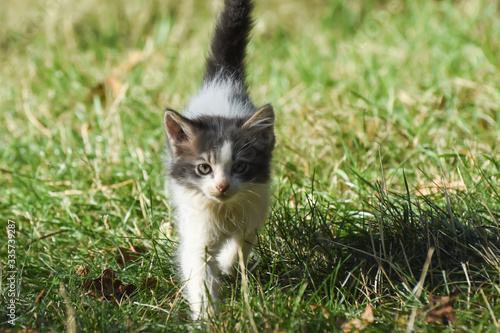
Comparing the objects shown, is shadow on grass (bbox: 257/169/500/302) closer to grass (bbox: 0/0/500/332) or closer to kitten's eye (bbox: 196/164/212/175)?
grass (bbox: 0/0/500/332)

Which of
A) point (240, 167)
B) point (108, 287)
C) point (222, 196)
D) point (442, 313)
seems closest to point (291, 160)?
point (240, 167)

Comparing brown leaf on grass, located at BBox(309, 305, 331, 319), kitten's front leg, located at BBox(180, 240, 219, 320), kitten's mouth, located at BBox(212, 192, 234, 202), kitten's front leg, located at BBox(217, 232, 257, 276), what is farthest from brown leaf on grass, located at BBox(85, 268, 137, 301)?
brown leaf on grass, located at BBox(309, 305, 331, 319)

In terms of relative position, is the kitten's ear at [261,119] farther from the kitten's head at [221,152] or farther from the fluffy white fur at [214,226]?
the fluffy white fur at [214,226]

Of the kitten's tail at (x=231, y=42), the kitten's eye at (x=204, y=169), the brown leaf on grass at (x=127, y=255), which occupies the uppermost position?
the kitten's tail at (x=231, y=42)

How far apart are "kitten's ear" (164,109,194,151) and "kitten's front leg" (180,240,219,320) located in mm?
525

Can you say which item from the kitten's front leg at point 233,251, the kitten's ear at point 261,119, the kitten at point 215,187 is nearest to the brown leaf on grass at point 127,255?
the kitten at point 215,187

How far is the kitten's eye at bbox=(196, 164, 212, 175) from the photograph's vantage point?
9.30ft

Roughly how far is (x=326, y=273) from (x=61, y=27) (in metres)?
5.44

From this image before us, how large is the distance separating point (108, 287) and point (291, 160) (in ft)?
5.83

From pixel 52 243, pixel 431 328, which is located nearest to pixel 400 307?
pixel 431 328

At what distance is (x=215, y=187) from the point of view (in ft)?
8.88

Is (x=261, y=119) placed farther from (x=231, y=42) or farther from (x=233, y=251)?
(x=231, y=42)

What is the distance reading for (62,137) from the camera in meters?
4.79

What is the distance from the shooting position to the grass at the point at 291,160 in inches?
102
